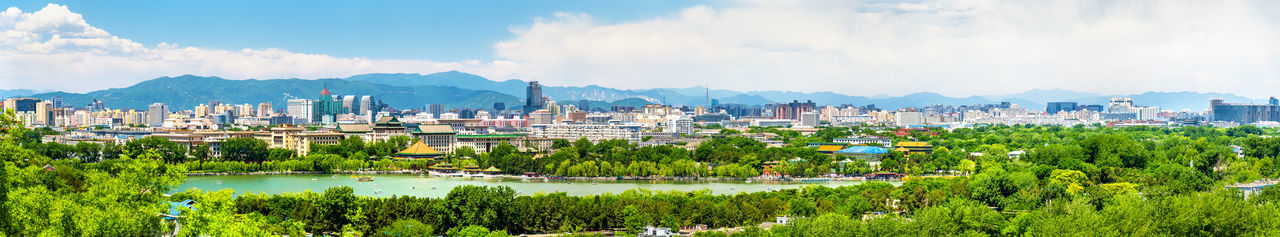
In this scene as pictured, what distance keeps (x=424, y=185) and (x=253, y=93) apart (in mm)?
117721

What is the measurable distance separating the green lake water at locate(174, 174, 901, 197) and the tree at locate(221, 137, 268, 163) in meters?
4.34

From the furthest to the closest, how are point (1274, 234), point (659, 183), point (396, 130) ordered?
point (396, 130) → point (659, 183) → point (1274, 234)

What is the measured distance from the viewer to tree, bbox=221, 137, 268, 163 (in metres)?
28.0

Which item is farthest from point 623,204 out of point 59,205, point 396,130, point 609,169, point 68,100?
point 68,100

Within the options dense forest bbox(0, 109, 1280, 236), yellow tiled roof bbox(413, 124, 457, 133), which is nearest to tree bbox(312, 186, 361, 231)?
dense forest bbox(0, 109, 1280, 236)

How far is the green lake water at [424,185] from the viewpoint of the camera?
66.4 ft

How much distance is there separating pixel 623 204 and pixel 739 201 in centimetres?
170

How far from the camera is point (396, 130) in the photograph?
3766cm

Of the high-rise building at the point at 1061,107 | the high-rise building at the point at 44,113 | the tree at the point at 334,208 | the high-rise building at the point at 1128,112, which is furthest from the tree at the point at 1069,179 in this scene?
the high-rise building at the point at 1061,107

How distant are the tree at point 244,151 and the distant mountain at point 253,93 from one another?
88.8 m

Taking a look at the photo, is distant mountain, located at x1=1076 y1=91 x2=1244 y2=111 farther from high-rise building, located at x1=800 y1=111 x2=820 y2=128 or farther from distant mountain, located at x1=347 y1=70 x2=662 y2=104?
high-rise building, located at x1=800 y1=111 x2=820 y2=128

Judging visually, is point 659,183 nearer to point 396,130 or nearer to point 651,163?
point 651,163

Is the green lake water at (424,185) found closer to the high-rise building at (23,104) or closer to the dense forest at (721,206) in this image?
the dense forest at (721,206)

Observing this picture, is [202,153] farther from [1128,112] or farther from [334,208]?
[1128,112]
